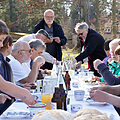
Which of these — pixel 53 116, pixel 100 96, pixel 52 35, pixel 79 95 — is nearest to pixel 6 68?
pixel 79 95

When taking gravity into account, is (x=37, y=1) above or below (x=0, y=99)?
above

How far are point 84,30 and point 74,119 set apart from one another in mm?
3675

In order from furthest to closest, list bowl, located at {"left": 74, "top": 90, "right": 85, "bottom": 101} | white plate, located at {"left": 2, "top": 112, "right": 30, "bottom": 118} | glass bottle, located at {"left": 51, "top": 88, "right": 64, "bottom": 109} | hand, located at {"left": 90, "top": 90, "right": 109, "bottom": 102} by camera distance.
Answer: bowl, located at {"left": 74, "top": 90, "right": 85, "bottom": 101} → hand, located at {"left": 90, "top": 90, "right": 109, "bottom": 102} → glass bottle, located at {"left": 51, "top": 88, "right": 64, "bottom": 109} → white plate, located at {"left": 2, "top": 112, "right": 30, "bottom": 118}

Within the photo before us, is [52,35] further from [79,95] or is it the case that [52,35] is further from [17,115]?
Result: [17,115]

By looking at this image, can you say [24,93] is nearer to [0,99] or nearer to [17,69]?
[0,99]

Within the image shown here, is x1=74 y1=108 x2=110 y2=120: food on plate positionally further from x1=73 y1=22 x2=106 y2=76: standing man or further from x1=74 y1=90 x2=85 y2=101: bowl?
x1=73 y1=22 x2=106 y2=76: standing man

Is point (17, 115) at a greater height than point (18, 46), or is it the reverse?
point (18, 46)

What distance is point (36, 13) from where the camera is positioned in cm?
1967

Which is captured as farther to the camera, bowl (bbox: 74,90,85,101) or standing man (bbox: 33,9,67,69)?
standing man (bbox: 33,9,67,69)

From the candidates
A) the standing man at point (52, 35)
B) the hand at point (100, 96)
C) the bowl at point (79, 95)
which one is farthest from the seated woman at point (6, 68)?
the standing man at point (52, 35)

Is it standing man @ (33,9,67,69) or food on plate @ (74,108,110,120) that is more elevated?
standing man @ (33,9,67,69)

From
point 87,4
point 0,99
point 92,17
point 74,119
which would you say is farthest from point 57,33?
point 92,17

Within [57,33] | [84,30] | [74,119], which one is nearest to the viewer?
[74,119]

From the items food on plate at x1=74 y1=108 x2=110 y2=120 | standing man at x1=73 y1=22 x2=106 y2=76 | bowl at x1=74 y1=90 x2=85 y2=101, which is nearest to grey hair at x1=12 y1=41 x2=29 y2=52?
bowl at x1=74 y1=90 x2=85 y2=101
